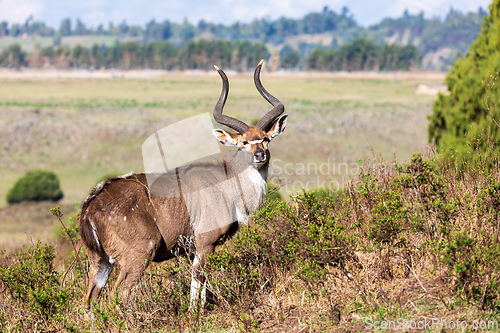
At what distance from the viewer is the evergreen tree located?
39.0ft

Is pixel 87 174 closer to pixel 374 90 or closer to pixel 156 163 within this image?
pixel 156 163

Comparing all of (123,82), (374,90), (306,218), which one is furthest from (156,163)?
(123,82)

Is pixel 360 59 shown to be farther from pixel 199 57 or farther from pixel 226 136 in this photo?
pixel 226 136

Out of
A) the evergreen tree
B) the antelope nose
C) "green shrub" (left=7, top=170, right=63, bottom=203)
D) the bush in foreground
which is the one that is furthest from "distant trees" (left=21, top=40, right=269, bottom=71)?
the bush in foreground

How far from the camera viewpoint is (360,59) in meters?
176

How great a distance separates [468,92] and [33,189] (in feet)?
108

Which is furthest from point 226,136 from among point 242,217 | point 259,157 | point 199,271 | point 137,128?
point 137,128

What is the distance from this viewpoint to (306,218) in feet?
23.2

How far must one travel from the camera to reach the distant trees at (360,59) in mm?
174125

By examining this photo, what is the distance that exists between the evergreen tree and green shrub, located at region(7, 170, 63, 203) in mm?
30921

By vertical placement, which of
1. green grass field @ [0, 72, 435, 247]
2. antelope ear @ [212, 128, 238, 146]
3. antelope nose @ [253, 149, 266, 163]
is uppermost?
antelope ear @ [212, 128, 238, 146]

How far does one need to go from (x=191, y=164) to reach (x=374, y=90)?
106m

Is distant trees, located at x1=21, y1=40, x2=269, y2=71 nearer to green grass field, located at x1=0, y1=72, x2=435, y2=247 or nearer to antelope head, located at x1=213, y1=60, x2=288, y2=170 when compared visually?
green grass field, located at x1=0, y1=72, x2=435, y2=247

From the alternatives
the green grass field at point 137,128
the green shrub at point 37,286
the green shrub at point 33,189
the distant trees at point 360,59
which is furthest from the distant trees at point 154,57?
the green shrub at point 37,286
